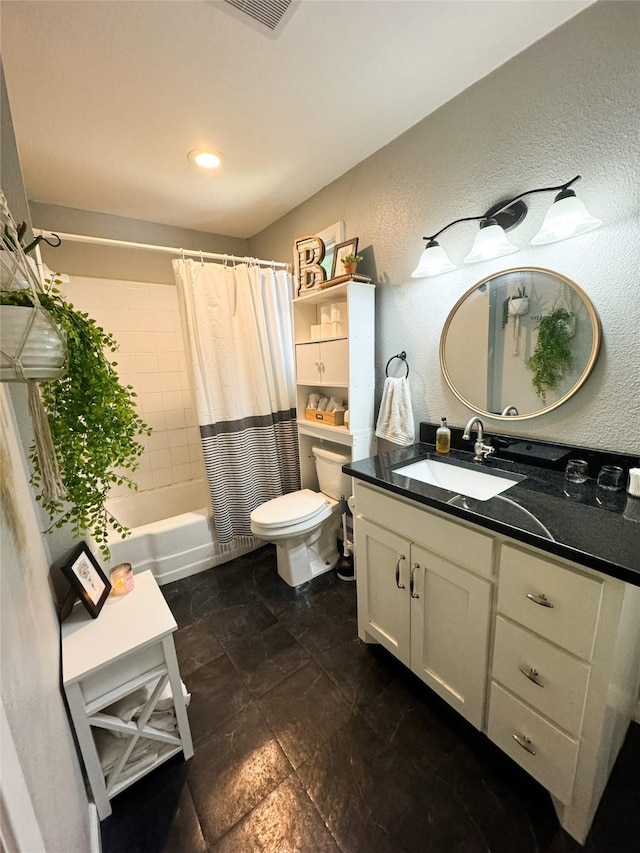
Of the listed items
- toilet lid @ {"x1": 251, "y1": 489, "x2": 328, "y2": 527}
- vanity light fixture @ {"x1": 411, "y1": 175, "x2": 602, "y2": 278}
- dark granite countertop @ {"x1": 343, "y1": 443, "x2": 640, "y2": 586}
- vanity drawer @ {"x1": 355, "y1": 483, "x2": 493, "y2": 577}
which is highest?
vanity light fixture @ {"x1": 411, "y1": 175, "x2": 602, "y2": 278}

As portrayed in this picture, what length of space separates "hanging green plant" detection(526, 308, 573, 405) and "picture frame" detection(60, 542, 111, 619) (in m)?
1.75

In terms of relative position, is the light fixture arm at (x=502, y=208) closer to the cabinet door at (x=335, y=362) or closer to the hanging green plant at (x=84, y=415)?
the cabinet door at (x=335, y=362)

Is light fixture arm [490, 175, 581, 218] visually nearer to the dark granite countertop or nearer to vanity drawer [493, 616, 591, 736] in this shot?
the dark granite countertop

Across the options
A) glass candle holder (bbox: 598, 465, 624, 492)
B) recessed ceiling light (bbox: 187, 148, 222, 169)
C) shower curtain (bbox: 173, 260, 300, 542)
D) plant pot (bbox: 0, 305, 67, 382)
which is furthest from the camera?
shower curtain (bbox: 173, 260, 300, 542)

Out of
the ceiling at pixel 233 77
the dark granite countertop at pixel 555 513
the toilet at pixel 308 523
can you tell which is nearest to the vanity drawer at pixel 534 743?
the dark granite countertop at pixel 555 513

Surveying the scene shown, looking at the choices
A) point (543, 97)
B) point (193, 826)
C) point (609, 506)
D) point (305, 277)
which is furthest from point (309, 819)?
point (543, 97)

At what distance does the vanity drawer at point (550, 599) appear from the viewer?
79 cm

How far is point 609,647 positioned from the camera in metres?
0.76

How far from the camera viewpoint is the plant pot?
1.64 ft

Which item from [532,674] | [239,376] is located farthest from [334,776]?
[239,376]

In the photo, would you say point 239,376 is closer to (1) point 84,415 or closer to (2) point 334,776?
(1) point 84,415

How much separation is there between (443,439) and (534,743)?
103 cm

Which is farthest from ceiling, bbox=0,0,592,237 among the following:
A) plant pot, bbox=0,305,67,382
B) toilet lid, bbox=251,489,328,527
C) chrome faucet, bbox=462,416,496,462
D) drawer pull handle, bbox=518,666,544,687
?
drawer pull handle, bbox=518,666,544,687

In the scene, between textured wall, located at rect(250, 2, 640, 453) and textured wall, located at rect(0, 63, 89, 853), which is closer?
textured wall, located at rect(0, 63, 89, 853)
